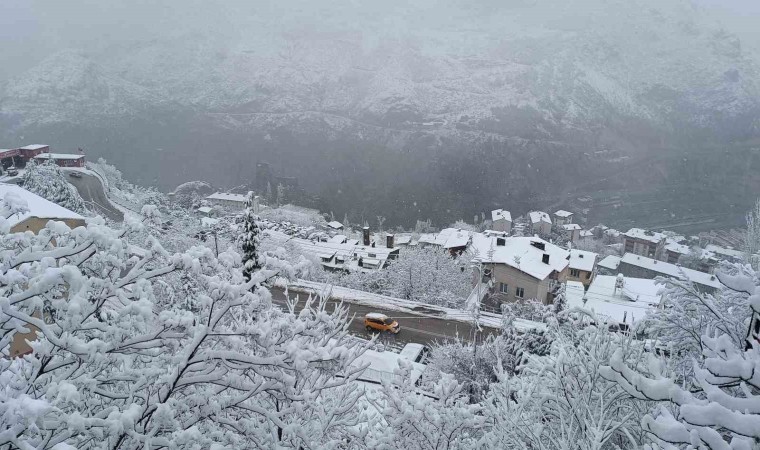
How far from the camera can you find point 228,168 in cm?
9606

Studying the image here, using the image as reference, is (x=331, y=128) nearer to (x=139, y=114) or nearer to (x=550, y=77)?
(x=139, y=114)

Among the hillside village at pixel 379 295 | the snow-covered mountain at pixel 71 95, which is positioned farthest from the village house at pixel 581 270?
the snow-covered mountain at pixel 71 95

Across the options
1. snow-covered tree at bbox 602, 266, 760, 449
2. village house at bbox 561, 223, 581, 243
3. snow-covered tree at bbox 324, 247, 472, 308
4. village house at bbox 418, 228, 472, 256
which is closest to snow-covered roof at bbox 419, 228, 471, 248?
village house at bbox 418, 228, 472, 256

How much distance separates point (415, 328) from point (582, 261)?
2083 cm

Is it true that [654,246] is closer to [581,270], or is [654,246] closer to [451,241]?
[581,270]

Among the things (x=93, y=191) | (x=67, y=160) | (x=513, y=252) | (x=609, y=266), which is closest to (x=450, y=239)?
(x=513, y=252)

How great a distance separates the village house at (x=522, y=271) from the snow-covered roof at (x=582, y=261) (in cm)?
654

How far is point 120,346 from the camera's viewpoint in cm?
293

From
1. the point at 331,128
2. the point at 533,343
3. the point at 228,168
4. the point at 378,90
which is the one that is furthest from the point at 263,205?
the point at 533,343

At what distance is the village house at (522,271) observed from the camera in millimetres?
25875

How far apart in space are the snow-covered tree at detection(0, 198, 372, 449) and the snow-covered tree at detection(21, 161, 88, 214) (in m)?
32.5

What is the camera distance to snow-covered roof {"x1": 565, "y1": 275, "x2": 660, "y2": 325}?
2308cm

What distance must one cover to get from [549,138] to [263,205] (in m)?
68.7

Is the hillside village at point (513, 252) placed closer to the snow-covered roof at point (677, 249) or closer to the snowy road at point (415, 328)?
the snow-covered roof at point (677, 249)
